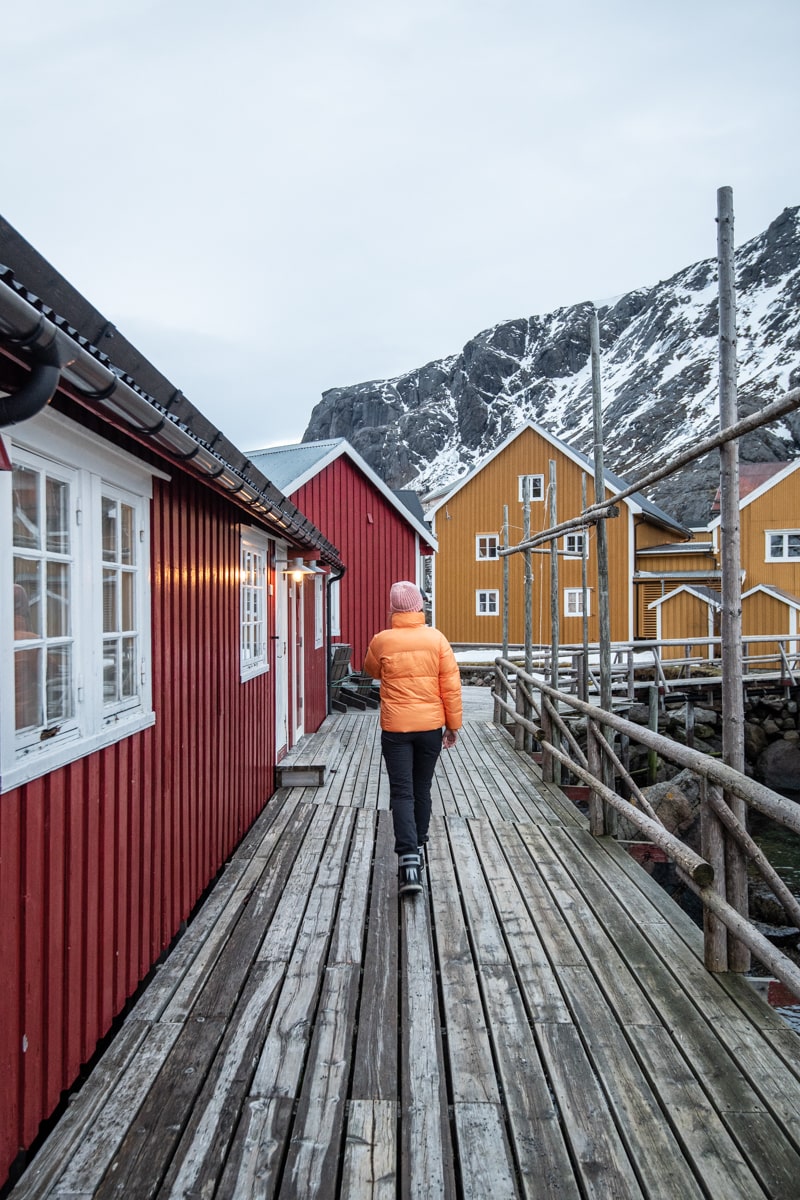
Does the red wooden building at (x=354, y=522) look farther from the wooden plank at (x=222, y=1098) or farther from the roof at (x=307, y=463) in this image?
the wooden plank at (x=222, y=1098)

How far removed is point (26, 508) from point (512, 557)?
71.0ft

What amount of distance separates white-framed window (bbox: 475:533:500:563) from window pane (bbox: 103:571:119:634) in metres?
20.8

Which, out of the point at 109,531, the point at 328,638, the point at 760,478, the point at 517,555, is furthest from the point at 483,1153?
the point at 760,478

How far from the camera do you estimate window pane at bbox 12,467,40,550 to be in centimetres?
226

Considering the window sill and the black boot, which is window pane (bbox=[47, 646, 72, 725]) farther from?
the black boot

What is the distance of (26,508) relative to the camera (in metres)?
2.34

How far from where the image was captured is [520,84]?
6512 centimetres

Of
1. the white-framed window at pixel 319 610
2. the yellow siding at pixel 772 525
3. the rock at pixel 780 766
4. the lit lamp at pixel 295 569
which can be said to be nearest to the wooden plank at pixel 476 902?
the lit lamp at pixel 295 569

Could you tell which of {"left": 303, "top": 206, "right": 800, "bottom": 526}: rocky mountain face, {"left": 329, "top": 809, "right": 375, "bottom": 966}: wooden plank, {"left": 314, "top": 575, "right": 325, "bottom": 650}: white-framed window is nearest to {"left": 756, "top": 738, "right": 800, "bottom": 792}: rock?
{"left": 314, "top": 575, "right": 325, "bottom": 650}: white-framed window

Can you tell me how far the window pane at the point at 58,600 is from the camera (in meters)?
2.51

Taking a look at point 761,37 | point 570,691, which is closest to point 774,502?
point 570,691

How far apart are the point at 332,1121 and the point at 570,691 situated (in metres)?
12.9

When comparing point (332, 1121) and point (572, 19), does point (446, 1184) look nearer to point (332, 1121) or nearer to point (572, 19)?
point (332, 1121)

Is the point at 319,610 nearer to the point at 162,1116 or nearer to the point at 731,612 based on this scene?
the point at 731,612
